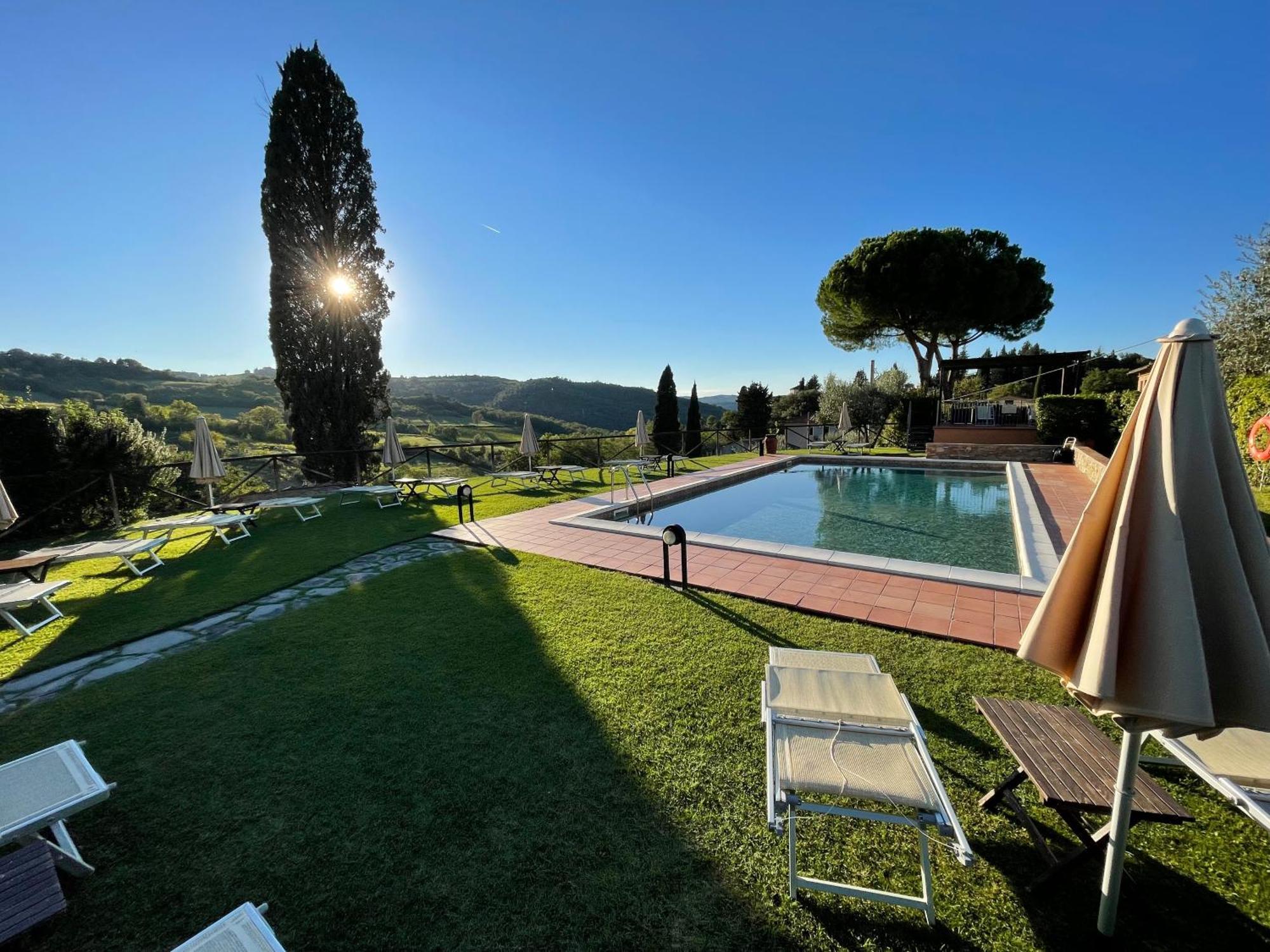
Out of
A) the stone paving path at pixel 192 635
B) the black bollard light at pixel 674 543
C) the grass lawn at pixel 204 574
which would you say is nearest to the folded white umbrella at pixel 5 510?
the grass lawn at pixel 204 574

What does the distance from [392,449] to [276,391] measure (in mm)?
34419

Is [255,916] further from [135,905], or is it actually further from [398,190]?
[398,190]

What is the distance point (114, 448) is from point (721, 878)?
11034 mm

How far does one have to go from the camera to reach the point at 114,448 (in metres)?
7.84

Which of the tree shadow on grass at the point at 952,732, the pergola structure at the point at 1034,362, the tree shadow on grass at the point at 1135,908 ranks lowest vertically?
the tree shadow on grass at the point at 1135,908

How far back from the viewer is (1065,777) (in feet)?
4.98

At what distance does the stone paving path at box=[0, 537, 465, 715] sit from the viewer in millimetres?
2965

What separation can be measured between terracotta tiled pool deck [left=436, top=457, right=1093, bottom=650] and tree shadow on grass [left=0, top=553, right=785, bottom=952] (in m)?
1.99

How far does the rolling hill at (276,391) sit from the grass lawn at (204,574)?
35.0 ft

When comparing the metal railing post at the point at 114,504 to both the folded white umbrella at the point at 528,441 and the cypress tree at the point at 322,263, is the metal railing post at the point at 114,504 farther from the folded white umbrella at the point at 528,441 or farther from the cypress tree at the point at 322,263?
the folded white umbrella at the point at 528,441

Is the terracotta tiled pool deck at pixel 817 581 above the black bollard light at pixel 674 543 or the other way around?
the other way around

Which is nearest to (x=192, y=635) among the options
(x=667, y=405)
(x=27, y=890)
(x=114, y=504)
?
(x=27, y=890)

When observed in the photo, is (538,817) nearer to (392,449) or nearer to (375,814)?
(375,814)

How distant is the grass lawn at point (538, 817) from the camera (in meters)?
1.47
